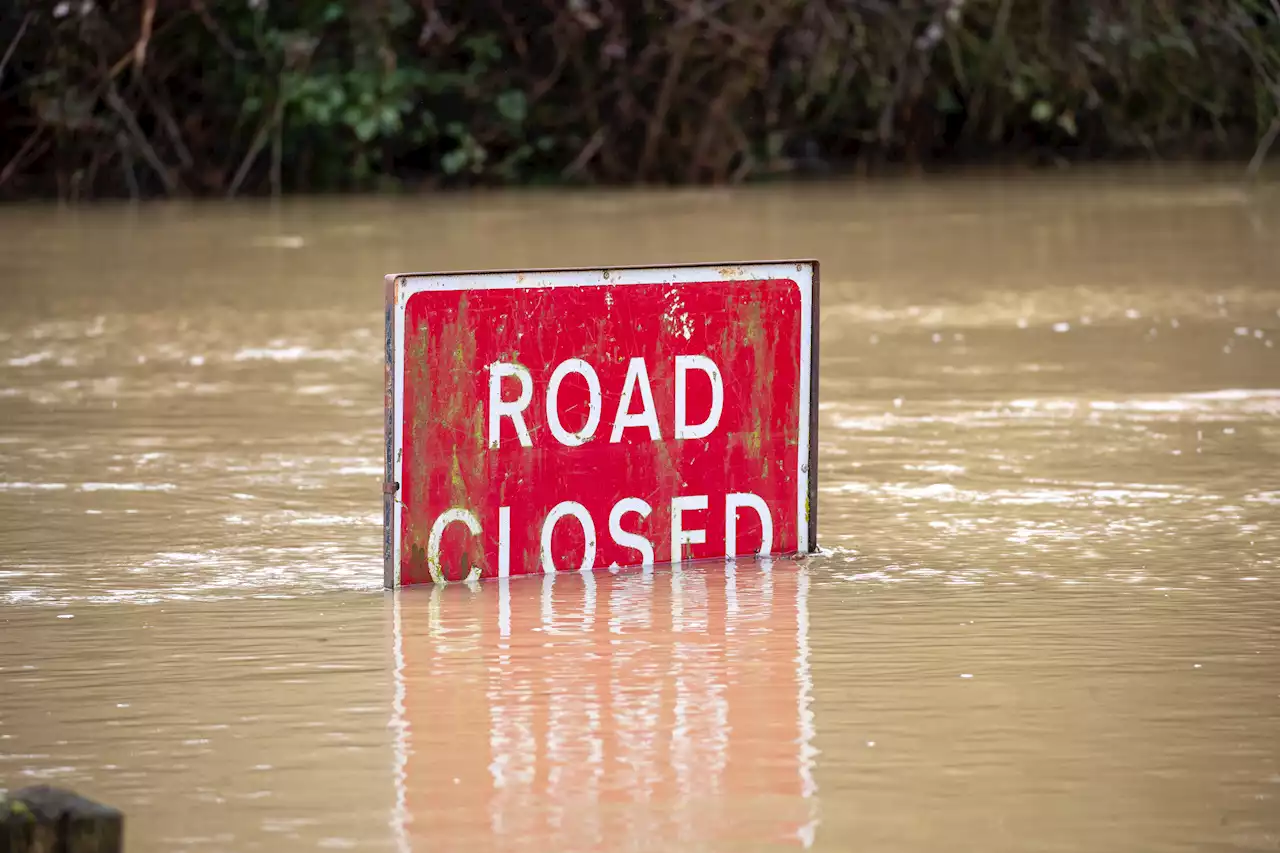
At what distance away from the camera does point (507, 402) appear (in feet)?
21.4

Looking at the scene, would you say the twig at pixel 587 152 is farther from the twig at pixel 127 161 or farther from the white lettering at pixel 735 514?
the white lettering at pixel 735 514

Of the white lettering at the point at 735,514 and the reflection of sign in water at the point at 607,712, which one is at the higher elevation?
the white lettering at the point at 735,514

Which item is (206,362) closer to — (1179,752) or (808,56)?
(1179,752)

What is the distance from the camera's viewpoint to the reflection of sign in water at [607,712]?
4.59 meters

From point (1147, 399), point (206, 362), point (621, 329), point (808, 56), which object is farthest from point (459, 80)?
point (621, 329)

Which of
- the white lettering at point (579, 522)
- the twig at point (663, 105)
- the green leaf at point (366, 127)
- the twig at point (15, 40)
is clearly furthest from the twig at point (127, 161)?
the white lettering at point (579, 522)

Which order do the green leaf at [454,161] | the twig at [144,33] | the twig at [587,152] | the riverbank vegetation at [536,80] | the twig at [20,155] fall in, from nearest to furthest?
the twig at [144,33] < the twig at [20,155] < the riverbank vegetation at [536,80] < the green leaf at [454,161] < the twig at [587,152]

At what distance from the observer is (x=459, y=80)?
2277 centimetres

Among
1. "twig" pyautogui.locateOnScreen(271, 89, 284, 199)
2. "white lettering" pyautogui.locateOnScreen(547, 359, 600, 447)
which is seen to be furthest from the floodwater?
"twig" pyautogui.locateOnScreen(271, 89, 284, 199)

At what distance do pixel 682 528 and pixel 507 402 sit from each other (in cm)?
58

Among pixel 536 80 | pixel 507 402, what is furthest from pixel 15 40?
pixel 507 402

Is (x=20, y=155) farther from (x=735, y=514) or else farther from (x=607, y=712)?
(x=607, y=712)

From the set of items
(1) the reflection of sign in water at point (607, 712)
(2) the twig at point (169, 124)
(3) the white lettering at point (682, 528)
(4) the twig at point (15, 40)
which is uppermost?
(4) the twig at point (15, 40)

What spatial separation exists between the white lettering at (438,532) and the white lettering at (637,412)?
1.29ft
